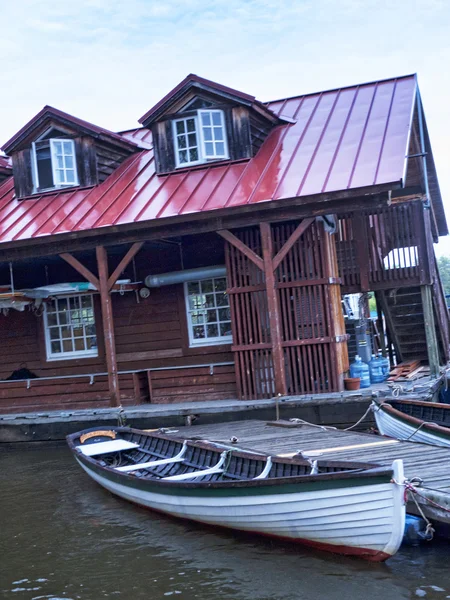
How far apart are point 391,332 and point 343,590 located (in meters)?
11.4

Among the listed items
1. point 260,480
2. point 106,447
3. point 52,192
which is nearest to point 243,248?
point 106,447

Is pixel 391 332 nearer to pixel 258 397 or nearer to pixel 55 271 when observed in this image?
pixel 258 397

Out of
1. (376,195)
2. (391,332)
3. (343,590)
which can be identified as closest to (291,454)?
(343,590)

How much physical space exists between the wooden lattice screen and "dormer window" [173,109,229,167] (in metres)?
2.28

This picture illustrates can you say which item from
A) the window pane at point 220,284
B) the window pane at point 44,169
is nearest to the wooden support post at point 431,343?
the window pane at point 220,284

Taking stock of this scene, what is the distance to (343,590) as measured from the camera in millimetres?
6531

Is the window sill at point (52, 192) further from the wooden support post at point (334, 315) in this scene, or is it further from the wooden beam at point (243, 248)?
the wooden support post at point (334, 315)

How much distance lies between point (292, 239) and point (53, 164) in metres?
6.73

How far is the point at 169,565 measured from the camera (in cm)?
759

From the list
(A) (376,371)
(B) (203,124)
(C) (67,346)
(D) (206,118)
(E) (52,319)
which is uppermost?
(D) (206,118)

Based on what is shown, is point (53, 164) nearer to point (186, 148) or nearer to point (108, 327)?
point (186, 148)

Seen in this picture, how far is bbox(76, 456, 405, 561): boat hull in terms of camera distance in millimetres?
6746

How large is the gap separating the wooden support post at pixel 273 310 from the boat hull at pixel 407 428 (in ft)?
6.42

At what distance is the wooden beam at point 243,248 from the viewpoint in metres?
13.3
